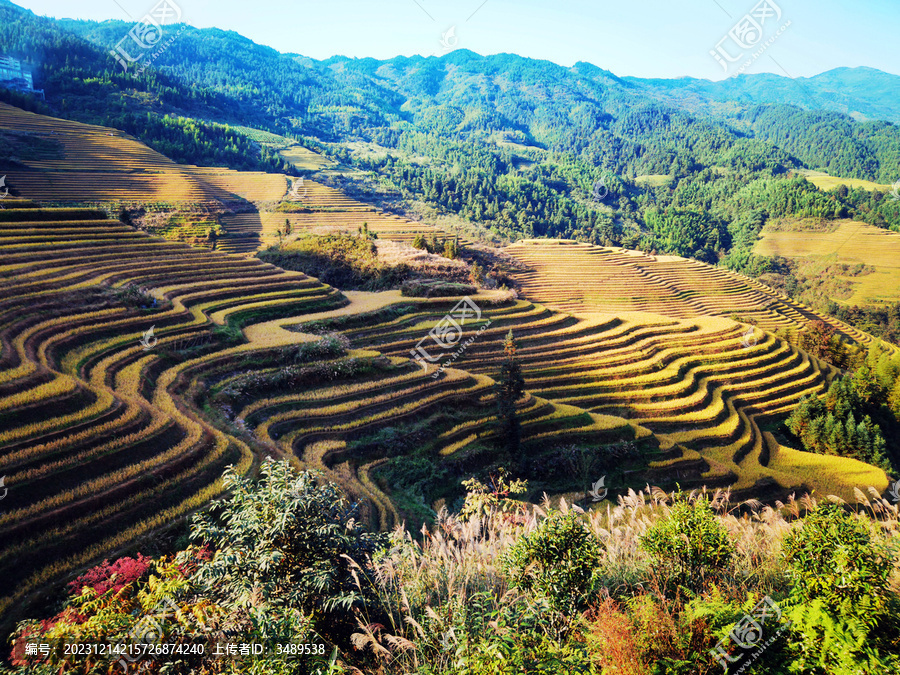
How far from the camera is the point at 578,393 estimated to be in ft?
88.6

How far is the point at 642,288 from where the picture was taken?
2504 inches

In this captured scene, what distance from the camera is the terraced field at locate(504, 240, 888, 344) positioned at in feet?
189

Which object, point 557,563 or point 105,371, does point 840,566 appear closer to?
point 557,563

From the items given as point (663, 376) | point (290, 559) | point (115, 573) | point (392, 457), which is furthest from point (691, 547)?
point (663, 376)

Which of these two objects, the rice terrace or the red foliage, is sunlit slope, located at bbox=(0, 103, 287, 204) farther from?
the red foliage

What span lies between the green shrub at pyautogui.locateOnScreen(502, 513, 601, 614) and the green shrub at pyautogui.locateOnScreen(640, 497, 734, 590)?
111cm

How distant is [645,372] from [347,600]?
28.8 metres

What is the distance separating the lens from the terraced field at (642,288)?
5775cm

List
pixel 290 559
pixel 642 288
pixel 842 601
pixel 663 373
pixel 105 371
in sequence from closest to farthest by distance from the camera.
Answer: pixel 842 601, pixel 290 559, pixel 105 371, pixel 663 373, pixel 642 288

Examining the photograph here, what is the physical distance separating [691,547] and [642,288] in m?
64.0

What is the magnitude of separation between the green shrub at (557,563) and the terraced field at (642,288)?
4699 cm

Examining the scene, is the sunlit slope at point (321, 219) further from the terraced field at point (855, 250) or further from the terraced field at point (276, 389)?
the terraced field at point (855, 250)

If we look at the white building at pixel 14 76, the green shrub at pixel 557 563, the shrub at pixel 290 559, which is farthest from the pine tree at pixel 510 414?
the white building at pixel 14 76

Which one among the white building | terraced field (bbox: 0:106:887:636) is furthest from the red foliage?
the white building
